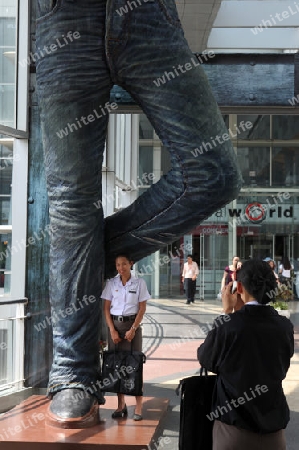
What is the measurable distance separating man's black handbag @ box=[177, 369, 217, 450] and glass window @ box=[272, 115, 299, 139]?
21751 millimetres

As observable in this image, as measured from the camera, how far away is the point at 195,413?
2523 millimetres

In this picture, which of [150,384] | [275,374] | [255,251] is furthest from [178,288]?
[275,374]

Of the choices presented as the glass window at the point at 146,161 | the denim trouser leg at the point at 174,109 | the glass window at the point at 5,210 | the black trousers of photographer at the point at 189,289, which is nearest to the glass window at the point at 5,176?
the glass window at the point at 5,210

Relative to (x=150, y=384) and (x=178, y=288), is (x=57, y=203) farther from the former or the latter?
(x=178, y=288)

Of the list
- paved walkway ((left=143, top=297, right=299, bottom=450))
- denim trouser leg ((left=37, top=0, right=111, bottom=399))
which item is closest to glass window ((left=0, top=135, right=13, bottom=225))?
denim trouser leg ((left=37, top=0, right=111, bottom=399))

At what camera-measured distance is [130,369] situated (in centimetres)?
Answer: 408

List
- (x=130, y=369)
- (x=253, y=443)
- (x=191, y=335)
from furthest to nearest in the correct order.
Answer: (x=191, y=335) < (x=130, y=369) < (x=253, y=443)

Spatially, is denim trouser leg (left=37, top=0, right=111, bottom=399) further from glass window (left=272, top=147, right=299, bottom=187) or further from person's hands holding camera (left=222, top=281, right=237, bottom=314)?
glass window (left=272, top=147, right=299, bottom=187)

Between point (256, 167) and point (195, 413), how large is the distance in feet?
71.0

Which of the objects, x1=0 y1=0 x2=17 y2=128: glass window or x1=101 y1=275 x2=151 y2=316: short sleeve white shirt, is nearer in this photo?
x1=101 y1=275 x2=151 y2=316: short sleeve white shirt

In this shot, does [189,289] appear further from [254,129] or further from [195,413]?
[195,413]

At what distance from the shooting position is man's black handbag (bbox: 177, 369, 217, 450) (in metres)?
2.52

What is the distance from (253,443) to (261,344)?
38 centimetres

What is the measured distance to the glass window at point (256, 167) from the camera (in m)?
23.6
